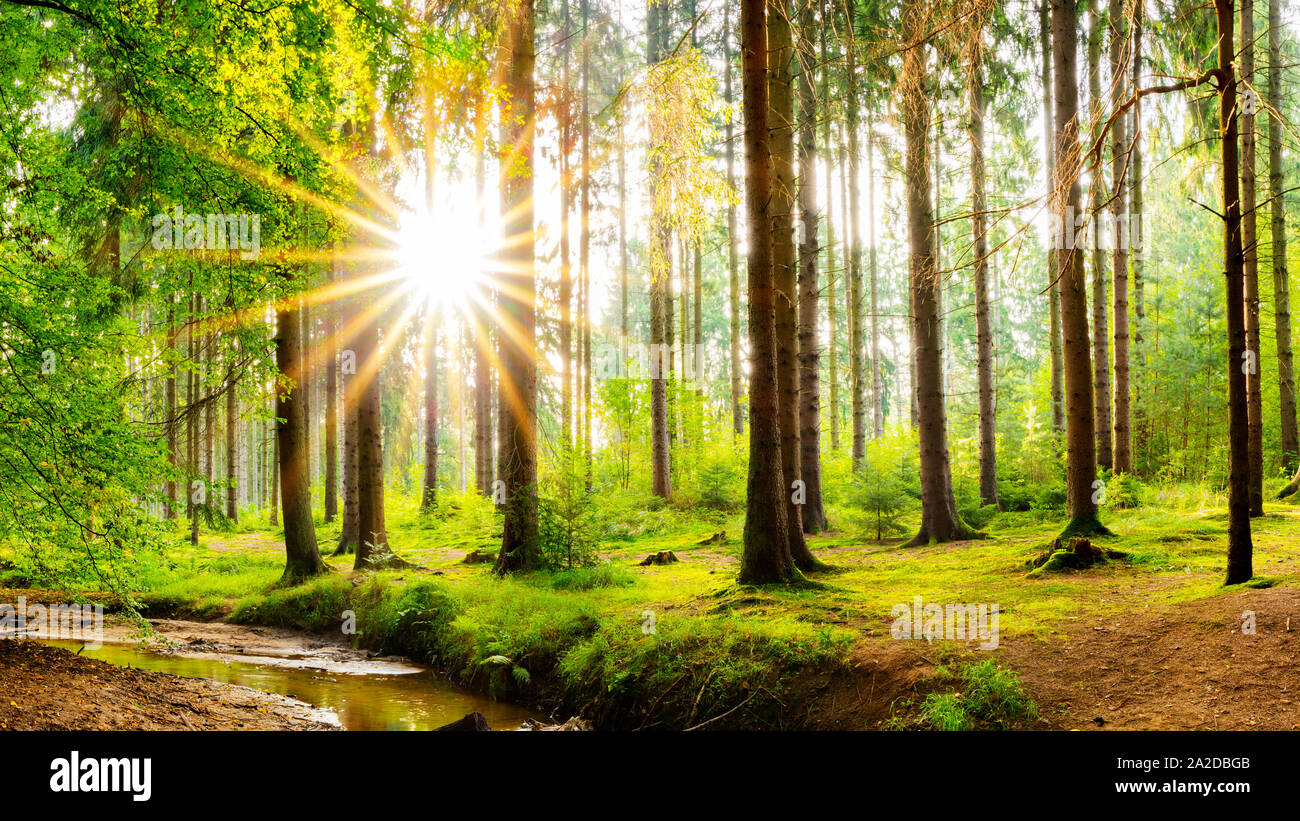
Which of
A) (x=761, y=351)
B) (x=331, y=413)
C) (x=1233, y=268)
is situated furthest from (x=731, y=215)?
(x=1233, y=268)

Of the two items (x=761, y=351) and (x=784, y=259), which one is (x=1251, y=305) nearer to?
(x=784, y=259)

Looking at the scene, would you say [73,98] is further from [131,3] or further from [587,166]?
[587,166]

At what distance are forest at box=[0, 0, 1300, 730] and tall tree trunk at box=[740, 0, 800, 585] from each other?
48 millimetres

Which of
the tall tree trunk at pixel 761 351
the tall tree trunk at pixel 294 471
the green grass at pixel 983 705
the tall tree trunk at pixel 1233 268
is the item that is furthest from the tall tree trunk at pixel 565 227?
the tall tree trunk at pixel 1233 268

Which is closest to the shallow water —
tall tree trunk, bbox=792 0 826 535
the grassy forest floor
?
the grassy forest floor

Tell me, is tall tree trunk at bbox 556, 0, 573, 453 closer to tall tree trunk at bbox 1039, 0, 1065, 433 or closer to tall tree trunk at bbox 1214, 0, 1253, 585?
tall tree trunk at bbox 1214, 0, 1253, 585

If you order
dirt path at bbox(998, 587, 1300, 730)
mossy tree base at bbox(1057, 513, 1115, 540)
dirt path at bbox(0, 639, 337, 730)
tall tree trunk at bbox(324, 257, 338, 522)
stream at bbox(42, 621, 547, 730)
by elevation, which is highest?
tall tree trunk at bbox(324, 257, 338, 522)

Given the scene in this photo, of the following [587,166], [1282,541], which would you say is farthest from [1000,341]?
[1282,541]

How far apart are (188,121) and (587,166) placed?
42.7ft

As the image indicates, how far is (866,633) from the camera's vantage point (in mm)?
6578

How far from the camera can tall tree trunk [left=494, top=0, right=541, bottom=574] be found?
443 inches

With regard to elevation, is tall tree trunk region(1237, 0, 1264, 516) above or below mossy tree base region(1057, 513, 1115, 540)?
above

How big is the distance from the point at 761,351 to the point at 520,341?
14.4 ft

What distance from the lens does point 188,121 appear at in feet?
21.1
